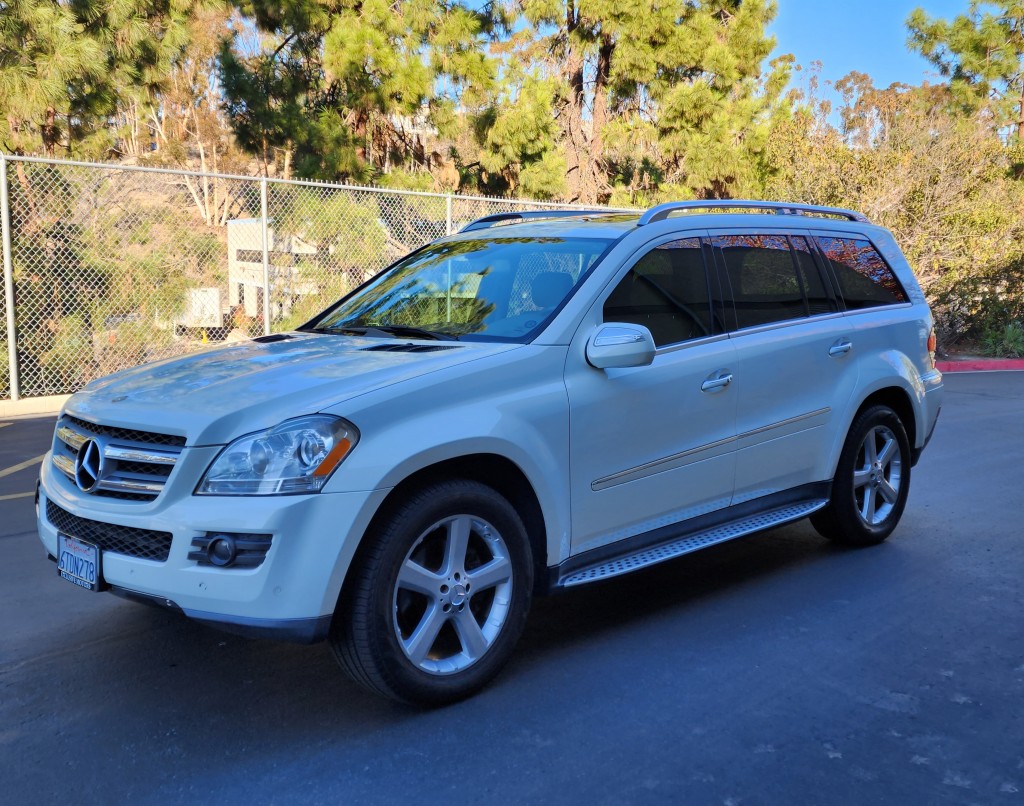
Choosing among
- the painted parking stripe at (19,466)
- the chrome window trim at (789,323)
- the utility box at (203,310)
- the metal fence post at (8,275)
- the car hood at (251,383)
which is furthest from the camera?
the utility box at (203,310)

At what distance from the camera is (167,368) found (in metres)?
4.25

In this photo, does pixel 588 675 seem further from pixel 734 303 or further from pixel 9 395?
pixel 9 395

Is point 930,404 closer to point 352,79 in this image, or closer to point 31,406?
point 31,406

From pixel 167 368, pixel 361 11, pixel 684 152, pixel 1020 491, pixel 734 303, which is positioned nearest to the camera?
pixel 167 368

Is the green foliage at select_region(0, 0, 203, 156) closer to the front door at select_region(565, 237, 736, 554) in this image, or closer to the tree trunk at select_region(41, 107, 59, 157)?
the tree trunk at select_region(41, 107, 59, 157)

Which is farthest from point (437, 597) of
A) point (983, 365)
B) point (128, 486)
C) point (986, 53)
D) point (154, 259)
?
point (986, 53)

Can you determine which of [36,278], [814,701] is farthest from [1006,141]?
[814,701]

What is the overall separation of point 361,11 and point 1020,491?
13.3m

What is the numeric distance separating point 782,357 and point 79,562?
10.8ft

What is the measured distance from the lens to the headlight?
3.33m

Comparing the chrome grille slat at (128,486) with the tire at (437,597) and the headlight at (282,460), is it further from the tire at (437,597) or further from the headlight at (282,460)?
the tire at (437,597)

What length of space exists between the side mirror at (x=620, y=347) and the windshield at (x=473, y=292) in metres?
0.25

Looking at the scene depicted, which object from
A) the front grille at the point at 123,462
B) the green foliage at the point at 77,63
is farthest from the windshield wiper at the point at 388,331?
the green foliage at the point at 77,63

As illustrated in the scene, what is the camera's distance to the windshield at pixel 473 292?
14.3ft
